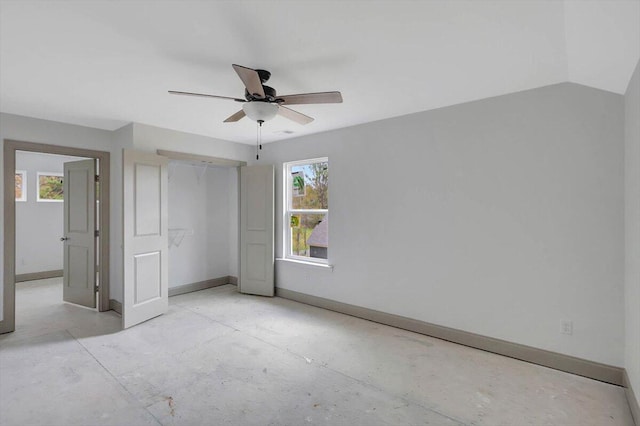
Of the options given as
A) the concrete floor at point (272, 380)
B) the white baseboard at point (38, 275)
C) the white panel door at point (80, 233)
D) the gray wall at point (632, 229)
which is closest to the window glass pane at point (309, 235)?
the concrete floor at point (272, 380)

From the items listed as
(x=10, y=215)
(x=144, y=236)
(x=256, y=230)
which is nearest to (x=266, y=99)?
(x=144, y=236)

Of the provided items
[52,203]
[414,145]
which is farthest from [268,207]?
[52,203]

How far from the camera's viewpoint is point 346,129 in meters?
4.24

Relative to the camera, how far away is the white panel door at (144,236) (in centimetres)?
381

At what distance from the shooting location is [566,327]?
2.72 m

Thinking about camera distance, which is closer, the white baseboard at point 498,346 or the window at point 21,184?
the white baseboard at point 498,346

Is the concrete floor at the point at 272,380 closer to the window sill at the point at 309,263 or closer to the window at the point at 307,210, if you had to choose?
the window sill at the point at 309,263

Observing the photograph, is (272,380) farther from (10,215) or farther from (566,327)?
(10,215)

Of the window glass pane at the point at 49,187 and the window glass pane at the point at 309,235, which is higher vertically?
the window glass pane at the point at 49,187

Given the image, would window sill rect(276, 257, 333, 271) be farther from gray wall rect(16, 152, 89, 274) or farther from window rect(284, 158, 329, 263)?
gray wall rect(16, 152, 89, 274)

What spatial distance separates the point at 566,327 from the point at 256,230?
4121 millimetres

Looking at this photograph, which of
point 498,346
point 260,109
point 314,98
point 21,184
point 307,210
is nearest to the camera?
point 314,98

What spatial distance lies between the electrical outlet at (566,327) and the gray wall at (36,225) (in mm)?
7746

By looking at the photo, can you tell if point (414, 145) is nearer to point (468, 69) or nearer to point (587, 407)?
point (468, 69)
